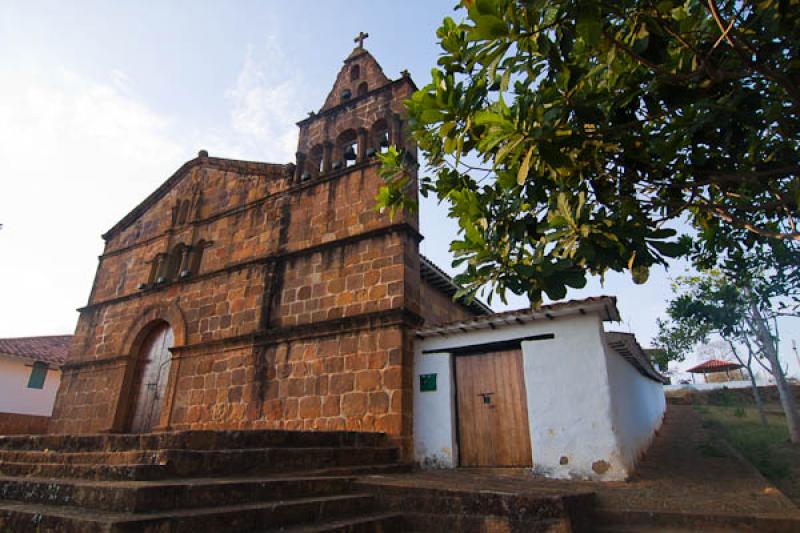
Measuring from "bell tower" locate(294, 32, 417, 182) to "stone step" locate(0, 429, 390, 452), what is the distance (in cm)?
567

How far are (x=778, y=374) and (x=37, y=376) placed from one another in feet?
90.4

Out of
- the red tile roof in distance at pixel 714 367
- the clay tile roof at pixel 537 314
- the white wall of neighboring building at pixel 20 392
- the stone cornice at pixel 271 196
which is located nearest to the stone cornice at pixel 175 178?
the stone cornice at pixel 271 196

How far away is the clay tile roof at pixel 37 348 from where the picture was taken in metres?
18.0

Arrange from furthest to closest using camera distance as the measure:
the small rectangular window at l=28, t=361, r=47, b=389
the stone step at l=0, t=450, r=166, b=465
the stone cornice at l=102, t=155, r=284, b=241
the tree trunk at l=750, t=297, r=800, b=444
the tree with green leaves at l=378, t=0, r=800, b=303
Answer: the small rectangular window at l=28, t=361, r=47, b=389 → the stone cornice at l=102, t=155, r=284, b=241 → the tree trunk at l=750, t=297, r=800, b=444 → the stone step at l=0, t=450, r=166, b=465 → the tree with green leaves at l=378, t=0, r=800, b=303

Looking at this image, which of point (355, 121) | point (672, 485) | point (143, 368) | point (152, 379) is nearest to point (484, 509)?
point (672, 485)

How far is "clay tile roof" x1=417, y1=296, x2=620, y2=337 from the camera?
6250 millimetres

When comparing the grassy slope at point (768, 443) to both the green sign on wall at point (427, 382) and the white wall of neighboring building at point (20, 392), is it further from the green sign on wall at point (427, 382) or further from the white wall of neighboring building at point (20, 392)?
the white wall of neighboring building at point (20, 392)

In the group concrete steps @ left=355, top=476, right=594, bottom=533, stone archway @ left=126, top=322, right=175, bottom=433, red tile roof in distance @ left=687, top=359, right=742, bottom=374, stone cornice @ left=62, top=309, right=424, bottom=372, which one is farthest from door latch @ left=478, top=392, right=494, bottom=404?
red tile roof in distance @ left=687, top=359, right=742, bottom=374

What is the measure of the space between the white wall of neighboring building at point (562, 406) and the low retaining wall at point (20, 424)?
1636 cm

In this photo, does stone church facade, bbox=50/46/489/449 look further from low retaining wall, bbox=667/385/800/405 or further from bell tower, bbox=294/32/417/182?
low retaining wall, bbox=667/385/800/405

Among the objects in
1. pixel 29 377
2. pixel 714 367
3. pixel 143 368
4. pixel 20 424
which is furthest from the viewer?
pixel 714 367

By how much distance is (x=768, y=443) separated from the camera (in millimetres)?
10945

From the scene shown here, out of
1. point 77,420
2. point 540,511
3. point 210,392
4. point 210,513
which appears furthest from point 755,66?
point 77,420

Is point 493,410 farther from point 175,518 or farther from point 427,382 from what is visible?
point 175,518
